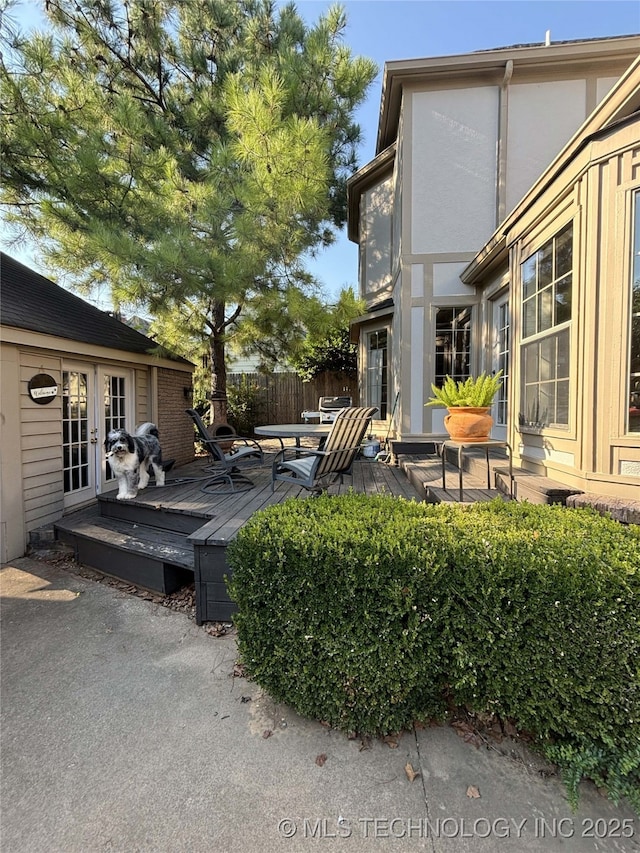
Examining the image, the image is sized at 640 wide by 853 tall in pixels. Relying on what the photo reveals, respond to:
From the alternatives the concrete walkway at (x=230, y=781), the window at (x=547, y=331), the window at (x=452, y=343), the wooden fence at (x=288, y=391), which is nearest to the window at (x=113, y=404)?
the concrete walkway at (x=230, y=781)

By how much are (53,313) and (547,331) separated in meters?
5.99

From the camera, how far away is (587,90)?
19.5 feet

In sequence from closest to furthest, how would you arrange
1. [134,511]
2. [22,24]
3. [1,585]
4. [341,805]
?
[341,805]
[1,585]
[134,511]
[22,24]

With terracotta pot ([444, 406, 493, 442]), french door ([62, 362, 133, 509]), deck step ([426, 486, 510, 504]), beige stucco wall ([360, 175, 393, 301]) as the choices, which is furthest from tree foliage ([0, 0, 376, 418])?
deck step ([426, 486, 510, 504])

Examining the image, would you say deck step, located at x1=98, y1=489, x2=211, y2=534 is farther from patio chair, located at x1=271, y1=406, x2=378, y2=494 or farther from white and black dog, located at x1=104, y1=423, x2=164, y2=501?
patio chair, located at x1=271, y1=406, x2=378, y2=494

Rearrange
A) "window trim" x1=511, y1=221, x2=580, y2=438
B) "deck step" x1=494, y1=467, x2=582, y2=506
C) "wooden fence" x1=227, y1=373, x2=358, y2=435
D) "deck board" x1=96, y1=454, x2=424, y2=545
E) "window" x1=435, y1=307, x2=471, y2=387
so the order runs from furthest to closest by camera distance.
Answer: "wooden fence" x1=227, y1=373, x2=358, y2=435 < "window" x1=435, y1=307, x2=471, y2=387 < "deck board" x1=96, y1=454, x2=424, y2=545 < "window trim" x1=511, y1=221, x2=580, y2=438 < "deck step" x1=494, y1=467, x2=582, y2=506

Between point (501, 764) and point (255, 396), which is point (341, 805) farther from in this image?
point (255, 396)

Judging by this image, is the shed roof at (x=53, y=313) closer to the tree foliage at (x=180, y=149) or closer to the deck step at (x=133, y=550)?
the tree foliage at (x=180, y=149)

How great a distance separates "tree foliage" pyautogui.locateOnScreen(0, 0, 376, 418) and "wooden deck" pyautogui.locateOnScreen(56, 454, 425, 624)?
2.92m

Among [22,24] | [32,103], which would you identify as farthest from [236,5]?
[32,103]

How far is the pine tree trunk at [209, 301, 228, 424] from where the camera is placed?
305 inches

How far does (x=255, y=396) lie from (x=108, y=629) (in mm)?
9324

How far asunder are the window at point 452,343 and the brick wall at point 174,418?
16.5 feet

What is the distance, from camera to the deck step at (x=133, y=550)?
346 cm
